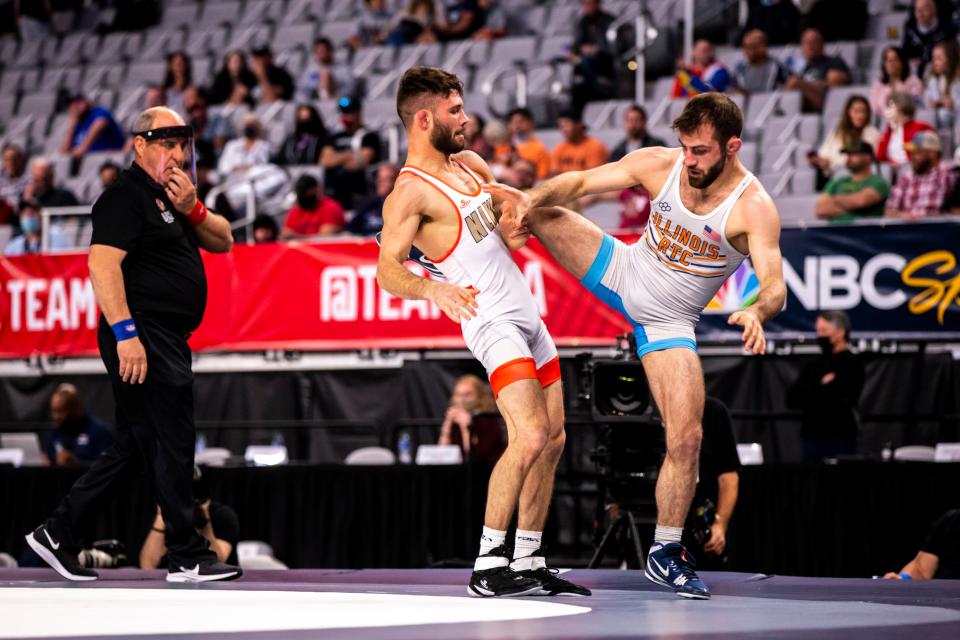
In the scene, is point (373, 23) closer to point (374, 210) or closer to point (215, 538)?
point (374, 210)

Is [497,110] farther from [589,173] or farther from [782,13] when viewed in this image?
[589,173]

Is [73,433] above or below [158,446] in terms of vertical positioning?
below

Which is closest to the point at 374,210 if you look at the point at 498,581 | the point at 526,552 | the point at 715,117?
the point at 715,117

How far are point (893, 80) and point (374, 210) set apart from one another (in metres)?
4.24

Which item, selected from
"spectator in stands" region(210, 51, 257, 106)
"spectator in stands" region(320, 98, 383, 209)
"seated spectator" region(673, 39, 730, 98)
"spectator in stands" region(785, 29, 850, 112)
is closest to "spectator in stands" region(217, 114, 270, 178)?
"spectator in stands" region(320, 98, 383, 209)

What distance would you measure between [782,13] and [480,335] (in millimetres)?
8463

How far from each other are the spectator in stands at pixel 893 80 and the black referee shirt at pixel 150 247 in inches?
266

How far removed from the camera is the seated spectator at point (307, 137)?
1277cm

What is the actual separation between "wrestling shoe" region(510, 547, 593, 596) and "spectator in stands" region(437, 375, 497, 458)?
3.70 meters

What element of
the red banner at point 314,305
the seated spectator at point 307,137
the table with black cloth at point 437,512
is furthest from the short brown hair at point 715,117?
the seated spectator at point 307,137

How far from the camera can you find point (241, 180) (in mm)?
12133

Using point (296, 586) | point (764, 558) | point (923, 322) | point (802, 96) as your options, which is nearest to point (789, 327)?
point (923, 322)

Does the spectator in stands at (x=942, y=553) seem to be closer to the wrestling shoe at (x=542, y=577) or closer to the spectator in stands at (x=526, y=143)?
the wrestling shoe at (x=542, y=577)

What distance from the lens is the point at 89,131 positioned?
14336 mm
